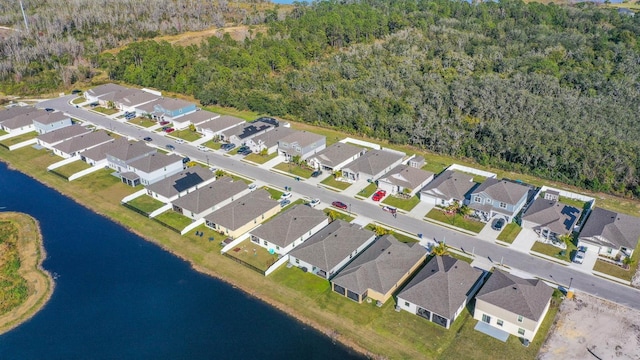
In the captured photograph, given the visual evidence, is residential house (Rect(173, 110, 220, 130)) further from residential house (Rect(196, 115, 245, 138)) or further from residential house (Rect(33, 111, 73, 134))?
residential house (Rect(33, 111, 73, 134))

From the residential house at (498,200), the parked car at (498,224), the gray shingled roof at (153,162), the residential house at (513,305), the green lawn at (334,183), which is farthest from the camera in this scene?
the gray shingled roof at (153,162)

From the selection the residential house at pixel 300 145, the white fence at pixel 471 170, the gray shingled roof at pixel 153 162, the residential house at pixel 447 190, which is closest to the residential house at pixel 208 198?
the gray shingled roof at pixel 153 162

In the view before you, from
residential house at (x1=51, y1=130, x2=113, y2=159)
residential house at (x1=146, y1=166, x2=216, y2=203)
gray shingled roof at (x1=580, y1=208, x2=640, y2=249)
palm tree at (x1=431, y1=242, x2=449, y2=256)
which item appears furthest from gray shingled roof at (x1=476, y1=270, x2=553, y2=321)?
residential house at (x1=51, y1=130, x2=113, y2=159)

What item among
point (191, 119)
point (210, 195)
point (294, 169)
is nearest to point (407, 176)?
point (294, 169)

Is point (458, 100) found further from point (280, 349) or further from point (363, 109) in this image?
point (280, 349)

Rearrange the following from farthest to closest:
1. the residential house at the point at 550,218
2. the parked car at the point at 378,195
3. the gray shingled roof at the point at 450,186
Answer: the parked car at the point at 378,195 < the gray shingled roof at the point at 450,186 < the residential house at the point at 550,218

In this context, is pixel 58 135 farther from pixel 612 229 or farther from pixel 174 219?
pixel 612 229

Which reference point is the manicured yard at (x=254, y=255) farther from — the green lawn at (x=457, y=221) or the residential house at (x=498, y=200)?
the residential house at (x=498, y=200)
